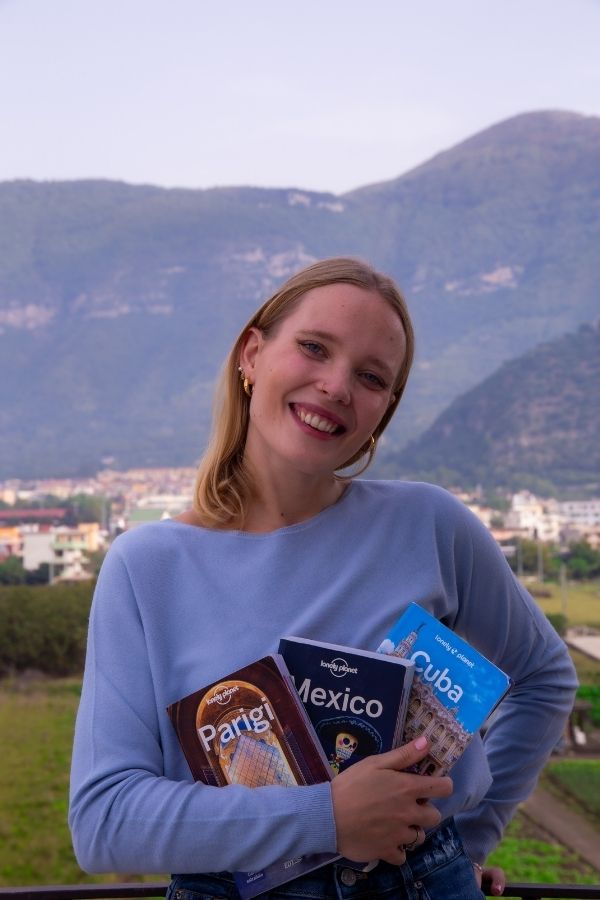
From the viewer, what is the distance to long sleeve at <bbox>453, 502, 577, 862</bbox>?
955 millimetres

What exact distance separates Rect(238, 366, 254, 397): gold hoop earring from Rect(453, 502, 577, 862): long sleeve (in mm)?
245

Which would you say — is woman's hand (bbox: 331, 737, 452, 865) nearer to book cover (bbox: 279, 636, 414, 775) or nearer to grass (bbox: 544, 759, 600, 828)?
book cover (bbox: 279, 636, 414, 775)

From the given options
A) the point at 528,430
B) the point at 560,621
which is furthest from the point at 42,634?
the point at 528,430

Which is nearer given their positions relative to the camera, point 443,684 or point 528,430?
point 443,684

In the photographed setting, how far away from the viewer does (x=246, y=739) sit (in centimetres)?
81

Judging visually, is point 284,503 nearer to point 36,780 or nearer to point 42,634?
point 36,780

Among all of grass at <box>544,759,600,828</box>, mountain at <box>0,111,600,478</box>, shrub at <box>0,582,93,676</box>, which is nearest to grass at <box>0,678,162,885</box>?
shrub at <box>0,582,93,676</box>

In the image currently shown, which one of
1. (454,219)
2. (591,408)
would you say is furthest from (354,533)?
(454,219)

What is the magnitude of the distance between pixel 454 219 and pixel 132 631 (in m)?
83.1

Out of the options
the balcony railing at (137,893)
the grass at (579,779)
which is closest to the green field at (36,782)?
the grass at (579,779)

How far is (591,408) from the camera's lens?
4891 centimetres

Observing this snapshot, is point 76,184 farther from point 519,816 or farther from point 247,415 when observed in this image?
point 247,415

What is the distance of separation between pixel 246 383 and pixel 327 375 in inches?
4.8

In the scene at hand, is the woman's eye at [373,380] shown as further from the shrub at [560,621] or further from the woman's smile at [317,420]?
the shrub at [560,621]
